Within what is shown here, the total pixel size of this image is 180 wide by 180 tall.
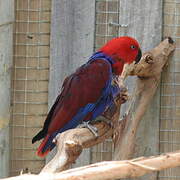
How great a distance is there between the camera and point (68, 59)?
289 centimetres

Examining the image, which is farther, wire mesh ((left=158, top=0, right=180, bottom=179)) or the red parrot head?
wire mesh ((left=158, top=0, right=180, bottom=179))

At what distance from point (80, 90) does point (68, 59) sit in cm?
25

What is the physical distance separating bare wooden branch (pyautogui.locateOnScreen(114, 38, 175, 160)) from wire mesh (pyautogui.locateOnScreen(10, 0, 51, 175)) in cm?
46

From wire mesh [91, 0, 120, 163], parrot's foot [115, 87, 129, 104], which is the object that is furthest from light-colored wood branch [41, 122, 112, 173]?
wire mesh [91, 0, 120, 163]

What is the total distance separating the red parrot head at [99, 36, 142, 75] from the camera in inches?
109

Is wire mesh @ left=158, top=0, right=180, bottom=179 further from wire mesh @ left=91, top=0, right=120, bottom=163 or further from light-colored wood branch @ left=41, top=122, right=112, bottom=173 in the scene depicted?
light-colored wood branch @ left=41, top=122, right=112, bottom=173

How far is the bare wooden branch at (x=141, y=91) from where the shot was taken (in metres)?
2.71

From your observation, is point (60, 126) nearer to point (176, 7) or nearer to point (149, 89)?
point (149, 89)

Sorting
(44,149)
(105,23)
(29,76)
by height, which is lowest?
(44,149)

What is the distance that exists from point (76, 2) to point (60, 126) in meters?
0.72

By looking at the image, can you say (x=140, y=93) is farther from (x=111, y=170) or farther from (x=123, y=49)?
(x=111, y=170)

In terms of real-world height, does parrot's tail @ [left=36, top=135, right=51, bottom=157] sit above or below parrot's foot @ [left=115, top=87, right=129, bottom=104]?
below

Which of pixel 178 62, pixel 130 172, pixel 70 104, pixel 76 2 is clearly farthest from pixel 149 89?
pixel 130 172

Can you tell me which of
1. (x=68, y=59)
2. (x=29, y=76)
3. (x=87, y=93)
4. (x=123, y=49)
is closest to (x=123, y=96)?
(x=87, y=93)
